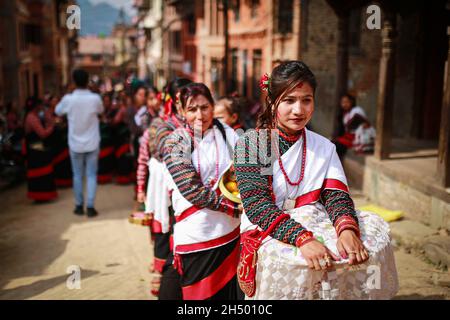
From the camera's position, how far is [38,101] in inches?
302

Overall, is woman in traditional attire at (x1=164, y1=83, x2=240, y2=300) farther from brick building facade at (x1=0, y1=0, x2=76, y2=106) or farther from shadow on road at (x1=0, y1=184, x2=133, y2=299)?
brick building facade at (x1=0, y1=0, x2=76, y2=106)

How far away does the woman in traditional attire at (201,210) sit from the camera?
9.60 feet

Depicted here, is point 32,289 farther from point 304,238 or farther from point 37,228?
point 304,238

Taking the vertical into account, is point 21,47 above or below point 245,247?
above

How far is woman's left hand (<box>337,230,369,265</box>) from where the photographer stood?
183 centimetres

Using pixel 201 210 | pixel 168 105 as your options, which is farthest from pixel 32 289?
pixel 201 210

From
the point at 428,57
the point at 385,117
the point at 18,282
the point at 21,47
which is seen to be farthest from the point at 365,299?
the point at 21,47

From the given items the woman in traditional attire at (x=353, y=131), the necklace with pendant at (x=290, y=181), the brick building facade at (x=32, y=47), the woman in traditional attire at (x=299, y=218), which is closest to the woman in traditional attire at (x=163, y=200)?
the woman in traditional attire at (x=299, y=218)

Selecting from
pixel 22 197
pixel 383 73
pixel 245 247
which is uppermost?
pixel 383 73

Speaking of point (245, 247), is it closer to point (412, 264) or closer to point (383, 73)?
point (412, 264)

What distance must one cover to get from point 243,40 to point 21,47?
38.8 ft

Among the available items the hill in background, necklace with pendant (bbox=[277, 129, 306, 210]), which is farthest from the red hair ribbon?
necklace with pendant (bbox=[277, 129, 306, 210])

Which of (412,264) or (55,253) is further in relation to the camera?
(55,253)

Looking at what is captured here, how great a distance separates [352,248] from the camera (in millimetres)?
1838
